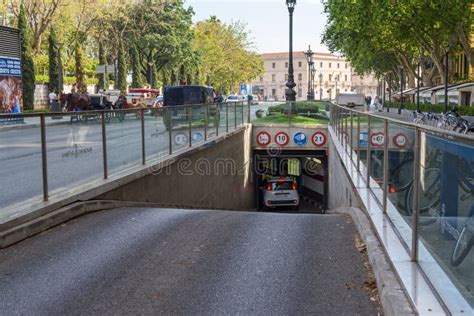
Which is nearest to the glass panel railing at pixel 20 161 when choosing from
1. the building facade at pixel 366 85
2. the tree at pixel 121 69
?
the tree at pixel 121 69

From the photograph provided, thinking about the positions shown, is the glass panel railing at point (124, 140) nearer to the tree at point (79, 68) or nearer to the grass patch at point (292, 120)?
the grass patch at point (292, 120)

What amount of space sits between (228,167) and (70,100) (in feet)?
41.1

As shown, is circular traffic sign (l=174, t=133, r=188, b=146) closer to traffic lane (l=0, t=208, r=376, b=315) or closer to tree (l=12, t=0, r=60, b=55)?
traffic lane (l=0, t=208, r=376, b=315)

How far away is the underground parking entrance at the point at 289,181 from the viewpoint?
32656 mm

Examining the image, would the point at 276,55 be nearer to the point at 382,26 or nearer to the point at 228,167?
the point at 382,26

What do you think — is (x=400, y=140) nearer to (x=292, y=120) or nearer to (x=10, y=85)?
(x=292, y=120)

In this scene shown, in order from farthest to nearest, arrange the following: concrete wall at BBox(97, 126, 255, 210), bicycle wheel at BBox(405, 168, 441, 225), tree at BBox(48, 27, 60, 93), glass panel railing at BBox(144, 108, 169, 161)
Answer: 1. tree at BBox(48, 27, 60, 93)
2. glass panel railing at BBox(144, 108, 169, 161)
3. concrete wall at BBox(97, 126, 255, 210)
4. bicycle wheel at BBox(405, 168, 441, 225)

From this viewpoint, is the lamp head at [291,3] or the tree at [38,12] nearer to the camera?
the lamp head at [291,3]

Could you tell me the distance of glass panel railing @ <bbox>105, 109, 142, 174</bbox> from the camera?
374 inches

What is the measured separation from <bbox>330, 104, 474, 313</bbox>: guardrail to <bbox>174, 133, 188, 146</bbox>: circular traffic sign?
7.59 meters

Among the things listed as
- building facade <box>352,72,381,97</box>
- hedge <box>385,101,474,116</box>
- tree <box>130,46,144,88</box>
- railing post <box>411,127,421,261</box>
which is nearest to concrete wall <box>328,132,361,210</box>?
railing post <box>411,127,421,261</box>

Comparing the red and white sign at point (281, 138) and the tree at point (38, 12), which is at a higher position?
the tree at point (38, 12)

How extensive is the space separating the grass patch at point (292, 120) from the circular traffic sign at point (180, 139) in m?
14.1

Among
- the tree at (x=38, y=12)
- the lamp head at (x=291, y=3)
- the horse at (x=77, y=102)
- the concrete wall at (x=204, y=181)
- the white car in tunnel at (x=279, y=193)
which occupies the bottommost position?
the white car in tunnel at (x=279, y=193)
